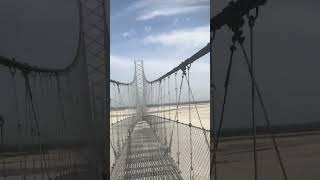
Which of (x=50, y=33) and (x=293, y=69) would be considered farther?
(x=293, y=69)

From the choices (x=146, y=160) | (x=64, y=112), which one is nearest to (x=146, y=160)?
(x=146, y=160)

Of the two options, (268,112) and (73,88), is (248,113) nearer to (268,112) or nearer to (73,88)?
(268,112)

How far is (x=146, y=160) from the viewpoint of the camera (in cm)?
502

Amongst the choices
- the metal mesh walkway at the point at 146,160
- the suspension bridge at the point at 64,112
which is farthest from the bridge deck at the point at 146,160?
the suspension bridge at the point at 64,112

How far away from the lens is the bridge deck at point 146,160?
14.5 ft

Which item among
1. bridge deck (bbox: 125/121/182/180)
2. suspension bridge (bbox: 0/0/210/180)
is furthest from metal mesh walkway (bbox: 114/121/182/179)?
suspension bridge (bbox: 0/0/210/180)

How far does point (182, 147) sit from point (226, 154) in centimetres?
253

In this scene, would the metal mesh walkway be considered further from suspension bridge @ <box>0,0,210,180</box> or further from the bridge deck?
suspension bridge @ <box>0,0,210,180</box>

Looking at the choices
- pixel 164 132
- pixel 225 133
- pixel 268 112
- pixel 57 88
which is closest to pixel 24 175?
pixel 57 88

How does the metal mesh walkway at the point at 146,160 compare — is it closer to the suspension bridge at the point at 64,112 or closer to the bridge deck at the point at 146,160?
the bridge deck at the point at 146,160

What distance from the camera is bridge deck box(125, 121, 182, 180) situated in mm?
4426

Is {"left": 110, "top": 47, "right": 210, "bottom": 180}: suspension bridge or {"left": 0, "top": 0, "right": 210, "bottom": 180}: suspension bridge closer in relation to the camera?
{"left": 0, "top": 0, "right": 210, "bottom": 180}: suspension bridge

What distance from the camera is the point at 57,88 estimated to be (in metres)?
2.87

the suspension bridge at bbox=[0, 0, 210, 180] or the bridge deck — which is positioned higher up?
the suspension bridge at bbox=[0, 0, 210, 180]
